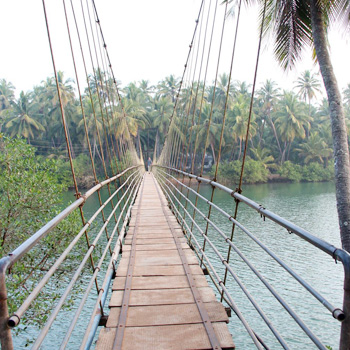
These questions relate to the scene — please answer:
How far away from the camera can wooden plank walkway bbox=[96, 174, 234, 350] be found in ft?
5.00

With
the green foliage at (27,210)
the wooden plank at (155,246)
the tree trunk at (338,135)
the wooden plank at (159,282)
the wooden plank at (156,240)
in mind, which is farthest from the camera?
the green foliage at (27,210)

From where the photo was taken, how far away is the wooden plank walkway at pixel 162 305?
60.1 inches

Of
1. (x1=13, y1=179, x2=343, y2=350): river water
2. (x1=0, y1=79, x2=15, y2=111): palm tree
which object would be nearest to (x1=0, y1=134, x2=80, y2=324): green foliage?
(x1=13, y1=179, x2=343, y2=350): river water

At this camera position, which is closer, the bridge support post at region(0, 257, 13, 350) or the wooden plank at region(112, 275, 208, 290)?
the bridge support post at region(0, 257, 13, 350)

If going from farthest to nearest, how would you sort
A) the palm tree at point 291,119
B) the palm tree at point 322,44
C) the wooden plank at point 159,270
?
the palm tree at point 291,119 < the palm tree at point 322,44 < the wooden plank at point 159,270

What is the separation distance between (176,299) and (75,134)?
3043 centimetres

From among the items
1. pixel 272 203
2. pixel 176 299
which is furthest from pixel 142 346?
pixel 272 203

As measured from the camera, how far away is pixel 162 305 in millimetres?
1893

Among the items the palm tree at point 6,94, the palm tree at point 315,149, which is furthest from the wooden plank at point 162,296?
the palm tree at point 6,94

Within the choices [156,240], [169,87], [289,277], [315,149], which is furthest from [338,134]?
[169,87]

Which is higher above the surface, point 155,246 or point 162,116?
point 162,116

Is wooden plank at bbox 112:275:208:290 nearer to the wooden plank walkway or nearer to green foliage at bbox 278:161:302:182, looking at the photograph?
the wooden plank walkway

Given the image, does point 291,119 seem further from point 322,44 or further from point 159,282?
point 159,282

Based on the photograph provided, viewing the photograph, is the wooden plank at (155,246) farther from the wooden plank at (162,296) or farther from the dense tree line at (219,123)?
the dense tree line at (219,123)
